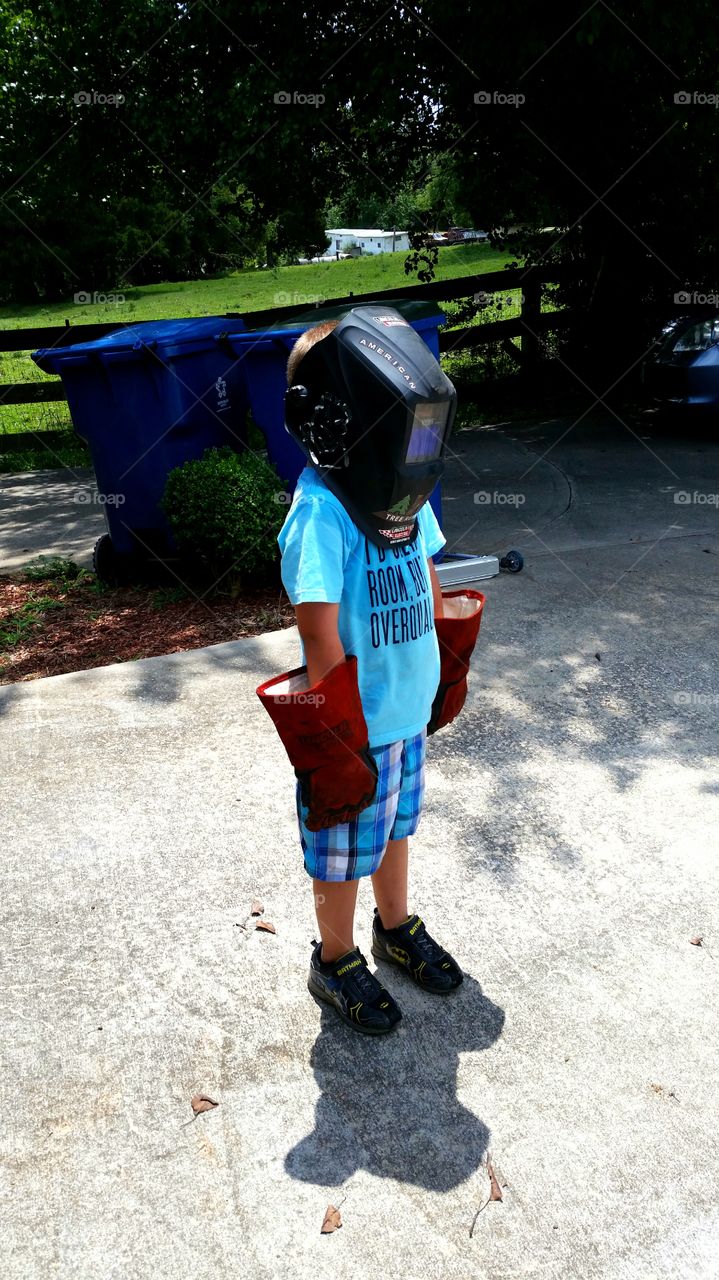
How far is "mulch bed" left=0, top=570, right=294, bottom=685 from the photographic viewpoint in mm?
4820

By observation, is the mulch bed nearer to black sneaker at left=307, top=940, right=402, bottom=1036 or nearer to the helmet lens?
black sneaker at left=307, top=940, right=402, bottom=1036

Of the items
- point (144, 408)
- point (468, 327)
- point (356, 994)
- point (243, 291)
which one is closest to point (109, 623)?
point (144, 408)

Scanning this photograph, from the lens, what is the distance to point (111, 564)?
5746 millimetres

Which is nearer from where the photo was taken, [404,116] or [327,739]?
[327,739]

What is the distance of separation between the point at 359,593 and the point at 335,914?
801 mm

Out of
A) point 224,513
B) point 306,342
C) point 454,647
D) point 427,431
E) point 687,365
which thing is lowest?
point 224,513

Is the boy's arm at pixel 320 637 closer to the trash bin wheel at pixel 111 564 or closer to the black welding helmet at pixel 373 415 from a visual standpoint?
the black welding helmet at pixel 373 415

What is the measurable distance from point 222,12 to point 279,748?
19.1 feet

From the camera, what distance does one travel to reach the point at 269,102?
7.31m

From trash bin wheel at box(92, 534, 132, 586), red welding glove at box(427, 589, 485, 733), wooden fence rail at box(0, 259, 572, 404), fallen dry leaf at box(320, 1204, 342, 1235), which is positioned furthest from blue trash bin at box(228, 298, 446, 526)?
wooden fence rail at box(0, 259, 572, 404)

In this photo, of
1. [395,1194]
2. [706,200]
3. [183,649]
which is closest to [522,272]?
[706,200]

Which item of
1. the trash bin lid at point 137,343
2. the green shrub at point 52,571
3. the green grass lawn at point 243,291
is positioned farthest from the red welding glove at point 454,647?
the green grass lawn at point 243,291

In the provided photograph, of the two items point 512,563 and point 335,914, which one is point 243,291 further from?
point 335,914

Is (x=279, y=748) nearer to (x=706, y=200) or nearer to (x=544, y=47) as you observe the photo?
(x=544, y=47)
